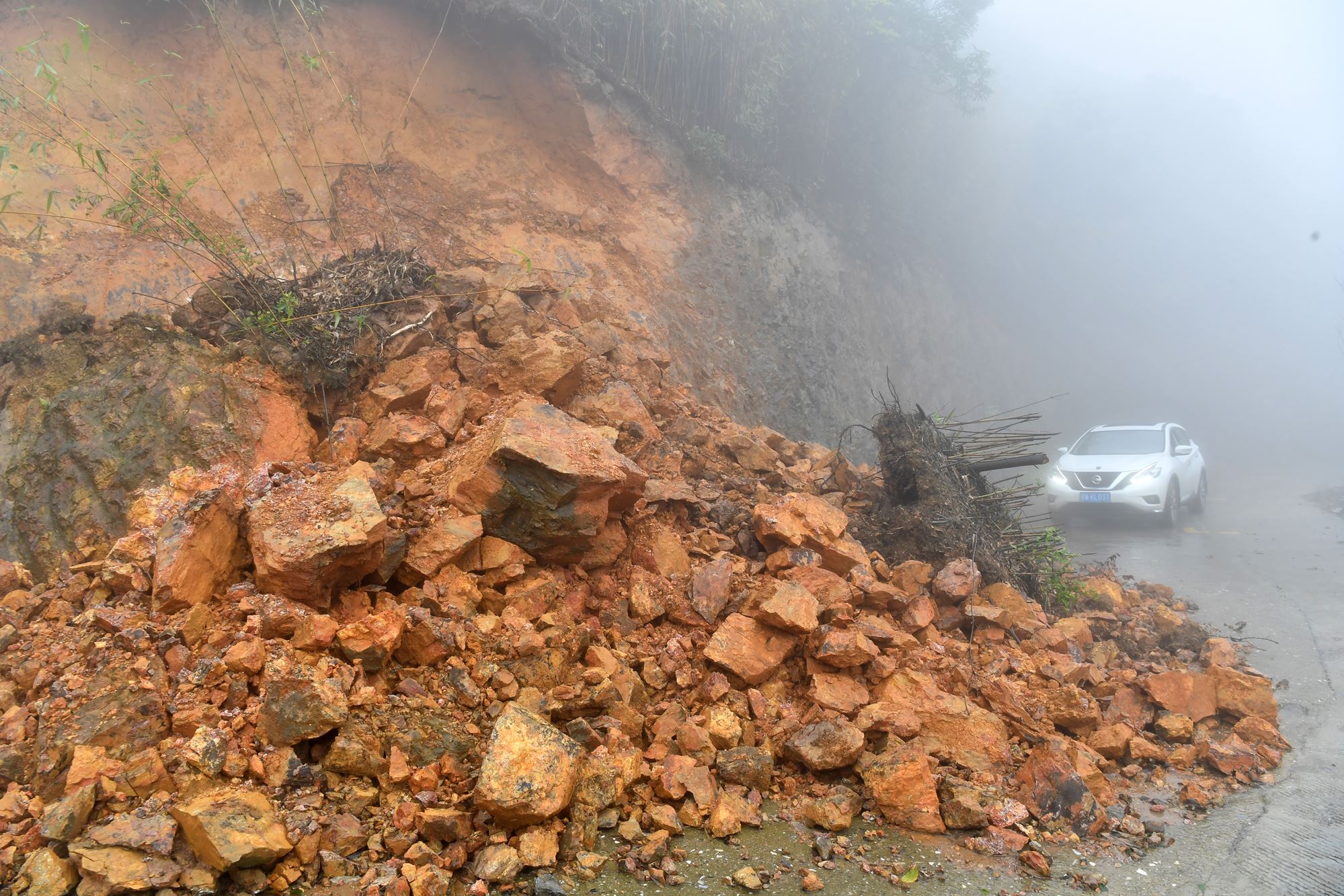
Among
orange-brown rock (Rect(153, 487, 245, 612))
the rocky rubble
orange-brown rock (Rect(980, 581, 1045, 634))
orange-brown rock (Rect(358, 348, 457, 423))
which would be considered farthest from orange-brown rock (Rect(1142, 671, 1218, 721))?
orange-brown rock (Rect(153, 487, 245, 612))

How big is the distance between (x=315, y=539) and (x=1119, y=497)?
A: 1100cm

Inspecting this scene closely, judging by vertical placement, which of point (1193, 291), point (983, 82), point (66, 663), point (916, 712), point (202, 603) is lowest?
point (916, 712)

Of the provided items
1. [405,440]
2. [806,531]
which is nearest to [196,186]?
[405,440]

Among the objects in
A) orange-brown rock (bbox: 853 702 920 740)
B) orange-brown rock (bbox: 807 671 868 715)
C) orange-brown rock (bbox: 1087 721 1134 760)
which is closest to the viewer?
orange-brown rock (bbox: 853 702 920 740)

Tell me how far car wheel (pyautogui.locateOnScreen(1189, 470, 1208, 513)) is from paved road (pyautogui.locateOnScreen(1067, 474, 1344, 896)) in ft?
0.65

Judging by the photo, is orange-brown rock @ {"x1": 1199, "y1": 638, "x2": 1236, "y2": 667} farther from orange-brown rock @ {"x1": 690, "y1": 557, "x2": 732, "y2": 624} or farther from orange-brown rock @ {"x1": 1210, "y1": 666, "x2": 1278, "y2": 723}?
orange-brown rock @ {"x1": 690, "y1": 557, "x2": 732, "y2": 624}

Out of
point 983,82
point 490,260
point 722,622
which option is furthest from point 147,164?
Answer: point 983,82

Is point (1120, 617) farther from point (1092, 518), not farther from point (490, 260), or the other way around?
point (490, 260)

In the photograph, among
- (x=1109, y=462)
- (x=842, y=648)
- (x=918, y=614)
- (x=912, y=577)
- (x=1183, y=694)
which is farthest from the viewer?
(x=1109, y=462)

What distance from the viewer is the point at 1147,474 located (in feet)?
35.3

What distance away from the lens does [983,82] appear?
17422 millimetres

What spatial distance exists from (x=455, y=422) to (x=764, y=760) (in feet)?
8.49

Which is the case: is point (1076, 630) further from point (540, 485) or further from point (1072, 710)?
point (540, 485)

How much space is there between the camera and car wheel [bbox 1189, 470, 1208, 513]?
485 inches
